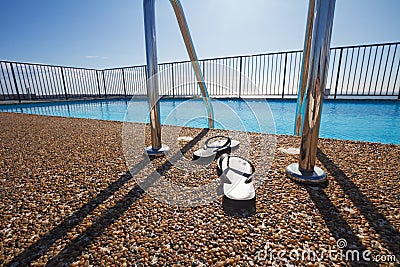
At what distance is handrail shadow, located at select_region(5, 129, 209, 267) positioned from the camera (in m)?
0.79

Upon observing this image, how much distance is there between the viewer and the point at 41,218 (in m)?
1.04

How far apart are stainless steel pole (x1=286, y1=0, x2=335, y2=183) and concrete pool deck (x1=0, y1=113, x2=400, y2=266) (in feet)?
0.45

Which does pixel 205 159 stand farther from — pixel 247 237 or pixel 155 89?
pixel 247 237

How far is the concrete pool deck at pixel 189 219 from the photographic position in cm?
79

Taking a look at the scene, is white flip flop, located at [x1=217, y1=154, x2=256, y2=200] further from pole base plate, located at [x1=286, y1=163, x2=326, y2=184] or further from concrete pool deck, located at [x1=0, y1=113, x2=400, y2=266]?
pole base plate, located at [x1=286, y1=163, x2=326, y2=184]

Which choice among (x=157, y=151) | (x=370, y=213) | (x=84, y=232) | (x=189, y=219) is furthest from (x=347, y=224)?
(x=157, y=151)

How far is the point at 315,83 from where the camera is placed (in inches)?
47.1

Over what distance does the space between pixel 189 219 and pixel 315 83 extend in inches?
43.2

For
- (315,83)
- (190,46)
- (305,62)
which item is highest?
(190,46)

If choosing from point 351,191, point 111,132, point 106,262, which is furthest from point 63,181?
point 351,191

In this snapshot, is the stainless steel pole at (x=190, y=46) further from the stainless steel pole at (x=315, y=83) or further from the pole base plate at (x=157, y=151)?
the stainless steel pole at (x=315, y=83)

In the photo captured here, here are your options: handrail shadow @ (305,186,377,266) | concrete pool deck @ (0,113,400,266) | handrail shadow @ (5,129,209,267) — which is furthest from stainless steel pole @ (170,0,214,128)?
handrail shadow @ (305,186,377,266)

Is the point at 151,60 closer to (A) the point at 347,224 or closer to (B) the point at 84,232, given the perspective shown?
(B) the point at 84,232

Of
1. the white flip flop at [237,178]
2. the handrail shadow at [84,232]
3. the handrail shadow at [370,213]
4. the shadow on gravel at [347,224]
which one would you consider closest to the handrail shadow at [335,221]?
the shadow on gravel at [347,224]
